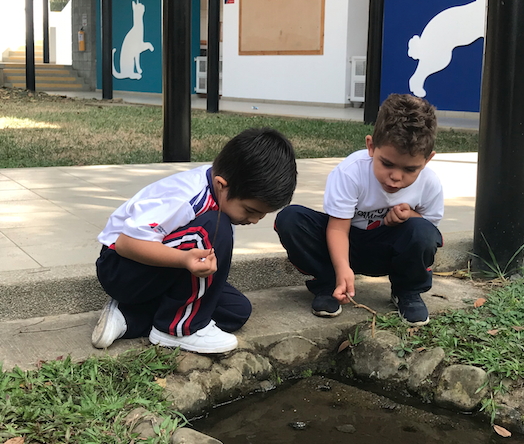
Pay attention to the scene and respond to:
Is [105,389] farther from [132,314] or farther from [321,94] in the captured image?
[321,94]

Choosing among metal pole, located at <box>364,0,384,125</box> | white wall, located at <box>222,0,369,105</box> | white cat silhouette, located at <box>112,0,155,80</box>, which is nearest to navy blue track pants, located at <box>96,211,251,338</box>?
metal pole, located at <box>364,0,384,125</box>

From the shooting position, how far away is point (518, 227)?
2834mm

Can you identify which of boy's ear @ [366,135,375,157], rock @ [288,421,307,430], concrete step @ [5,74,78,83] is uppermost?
concrete step @ [5,74,78,83]

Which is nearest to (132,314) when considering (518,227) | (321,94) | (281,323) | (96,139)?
(281,323)

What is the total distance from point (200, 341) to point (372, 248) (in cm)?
77

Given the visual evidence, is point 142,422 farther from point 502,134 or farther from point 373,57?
point 373,57

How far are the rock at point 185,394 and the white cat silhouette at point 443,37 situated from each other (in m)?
10.5

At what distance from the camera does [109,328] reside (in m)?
2.10

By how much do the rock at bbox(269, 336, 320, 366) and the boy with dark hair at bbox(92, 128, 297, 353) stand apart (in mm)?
214

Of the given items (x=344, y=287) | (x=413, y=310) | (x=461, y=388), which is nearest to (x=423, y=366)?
(x=461, y=388)

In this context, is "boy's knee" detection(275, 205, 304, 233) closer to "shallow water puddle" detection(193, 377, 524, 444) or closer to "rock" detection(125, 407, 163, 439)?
"shallow water puddle" detection(193, 377, 524, 444)

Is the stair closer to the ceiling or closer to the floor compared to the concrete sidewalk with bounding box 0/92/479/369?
closer to the ceiling

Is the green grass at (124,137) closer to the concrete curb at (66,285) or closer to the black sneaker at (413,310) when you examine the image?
the concrete curb at (66,285)

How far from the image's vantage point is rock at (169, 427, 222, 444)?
1.68 metres
